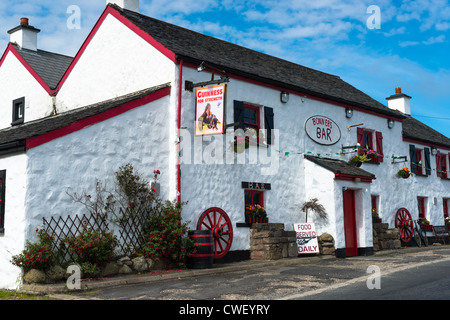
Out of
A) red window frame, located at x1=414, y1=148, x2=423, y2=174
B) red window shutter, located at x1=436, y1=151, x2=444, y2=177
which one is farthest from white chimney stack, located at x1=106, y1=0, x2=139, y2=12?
red window shutter, located at x1=436, y1=151, x2=444, y2=177

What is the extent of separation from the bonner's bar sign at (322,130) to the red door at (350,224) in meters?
2.05

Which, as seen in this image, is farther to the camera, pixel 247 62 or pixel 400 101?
pixel 400 101

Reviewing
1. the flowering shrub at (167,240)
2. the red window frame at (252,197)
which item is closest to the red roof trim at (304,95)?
the red window frame at (252,197)

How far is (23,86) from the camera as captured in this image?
18.9m

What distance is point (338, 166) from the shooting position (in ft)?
53.4

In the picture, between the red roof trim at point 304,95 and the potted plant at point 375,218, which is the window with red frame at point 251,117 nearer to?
the red roof trim at point 304,95

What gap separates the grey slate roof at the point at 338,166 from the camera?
1551 cm

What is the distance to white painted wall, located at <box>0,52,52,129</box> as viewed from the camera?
18.1 meters

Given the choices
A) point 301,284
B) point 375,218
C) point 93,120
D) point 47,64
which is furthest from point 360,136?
point 47,64

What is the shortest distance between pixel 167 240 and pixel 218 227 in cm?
207

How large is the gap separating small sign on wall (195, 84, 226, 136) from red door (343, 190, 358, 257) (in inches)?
237

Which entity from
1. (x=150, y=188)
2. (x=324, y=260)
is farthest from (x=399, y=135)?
(x=150, y=188)

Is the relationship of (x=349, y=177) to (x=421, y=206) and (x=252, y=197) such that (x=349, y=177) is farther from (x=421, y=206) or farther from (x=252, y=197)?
(x=421, y=206)
